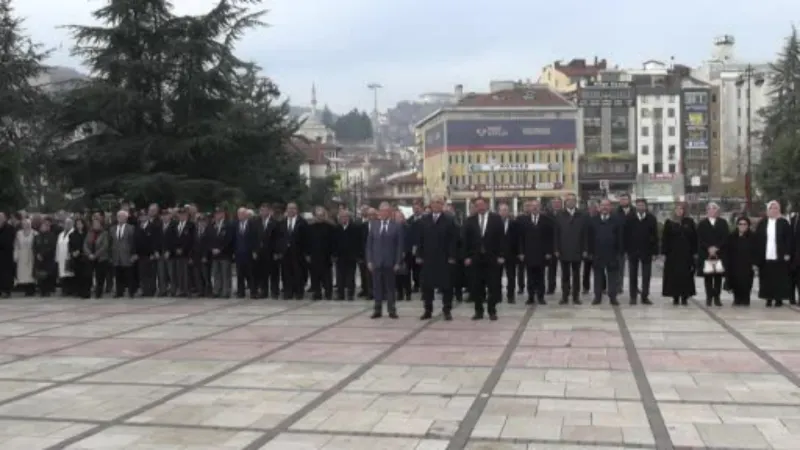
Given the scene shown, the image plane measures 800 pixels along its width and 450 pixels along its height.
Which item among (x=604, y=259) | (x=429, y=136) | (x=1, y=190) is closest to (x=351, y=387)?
(x=604, y=259)

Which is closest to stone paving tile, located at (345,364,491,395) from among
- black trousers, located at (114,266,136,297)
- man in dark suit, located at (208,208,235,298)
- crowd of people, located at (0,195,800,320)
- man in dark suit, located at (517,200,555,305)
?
crowd of people, located at (0,195,800,320)

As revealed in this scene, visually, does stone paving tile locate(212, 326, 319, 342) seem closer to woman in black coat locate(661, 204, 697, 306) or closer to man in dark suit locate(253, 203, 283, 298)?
man in dark suit locate(253, 203, 283, 298)

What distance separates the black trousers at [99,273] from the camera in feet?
64.6

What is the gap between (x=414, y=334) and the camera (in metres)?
13.2

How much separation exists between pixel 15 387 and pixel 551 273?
11.2 m

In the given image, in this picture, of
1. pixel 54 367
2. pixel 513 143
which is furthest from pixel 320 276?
pixel 513 143

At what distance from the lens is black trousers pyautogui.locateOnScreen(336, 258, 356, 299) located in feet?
60.6

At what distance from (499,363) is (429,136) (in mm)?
132328

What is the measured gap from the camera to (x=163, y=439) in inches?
282

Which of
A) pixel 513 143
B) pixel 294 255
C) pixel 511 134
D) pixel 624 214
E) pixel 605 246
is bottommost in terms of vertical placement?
pixel 294 255

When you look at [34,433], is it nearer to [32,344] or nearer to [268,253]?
[32,344]

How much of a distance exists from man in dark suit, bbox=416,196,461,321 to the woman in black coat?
434 cm

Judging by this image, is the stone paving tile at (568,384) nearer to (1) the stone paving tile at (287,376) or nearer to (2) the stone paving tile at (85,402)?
(1) the stone paving tile at (287,376)

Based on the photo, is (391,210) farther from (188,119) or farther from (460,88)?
(460,88)
